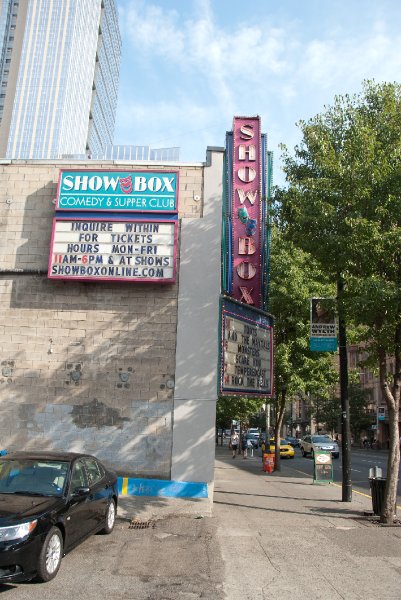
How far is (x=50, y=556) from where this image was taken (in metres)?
6.27

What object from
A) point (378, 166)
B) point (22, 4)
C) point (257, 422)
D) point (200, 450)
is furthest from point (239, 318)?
point (22, 4)

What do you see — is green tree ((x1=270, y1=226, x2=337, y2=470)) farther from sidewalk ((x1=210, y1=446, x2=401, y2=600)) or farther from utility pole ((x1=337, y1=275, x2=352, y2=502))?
sidewalk ((x1=210, y1=446, x2=401, y2=600))

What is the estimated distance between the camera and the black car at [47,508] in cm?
575

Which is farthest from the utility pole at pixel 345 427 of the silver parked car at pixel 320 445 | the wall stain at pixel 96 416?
the silver parked car at pixel 320 445

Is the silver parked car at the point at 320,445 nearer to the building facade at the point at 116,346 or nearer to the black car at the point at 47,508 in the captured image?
the building facade at the point at 116,346

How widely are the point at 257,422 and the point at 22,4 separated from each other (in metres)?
101

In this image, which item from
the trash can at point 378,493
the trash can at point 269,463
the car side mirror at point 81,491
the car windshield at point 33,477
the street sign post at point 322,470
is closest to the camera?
the car windshield at point 33,477

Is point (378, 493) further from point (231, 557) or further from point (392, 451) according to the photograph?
point (231, 557)

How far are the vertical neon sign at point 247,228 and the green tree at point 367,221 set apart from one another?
3.77 feet

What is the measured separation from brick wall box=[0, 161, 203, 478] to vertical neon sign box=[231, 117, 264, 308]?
1107 millimetres

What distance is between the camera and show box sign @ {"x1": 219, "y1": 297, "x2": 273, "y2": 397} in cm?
1133

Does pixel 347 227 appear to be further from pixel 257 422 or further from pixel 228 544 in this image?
pixel 257 422

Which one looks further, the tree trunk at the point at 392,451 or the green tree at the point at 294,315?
the green tree at the point at 294,315

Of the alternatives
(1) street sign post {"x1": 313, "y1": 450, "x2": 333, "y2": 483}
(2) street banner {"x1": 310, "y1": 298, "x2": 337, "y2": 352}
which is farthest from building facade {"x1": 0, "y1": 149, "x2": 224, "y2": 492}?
(1) street sign post {"x1": 313, "y1": 450, "x2": 333, "y2": 483}
